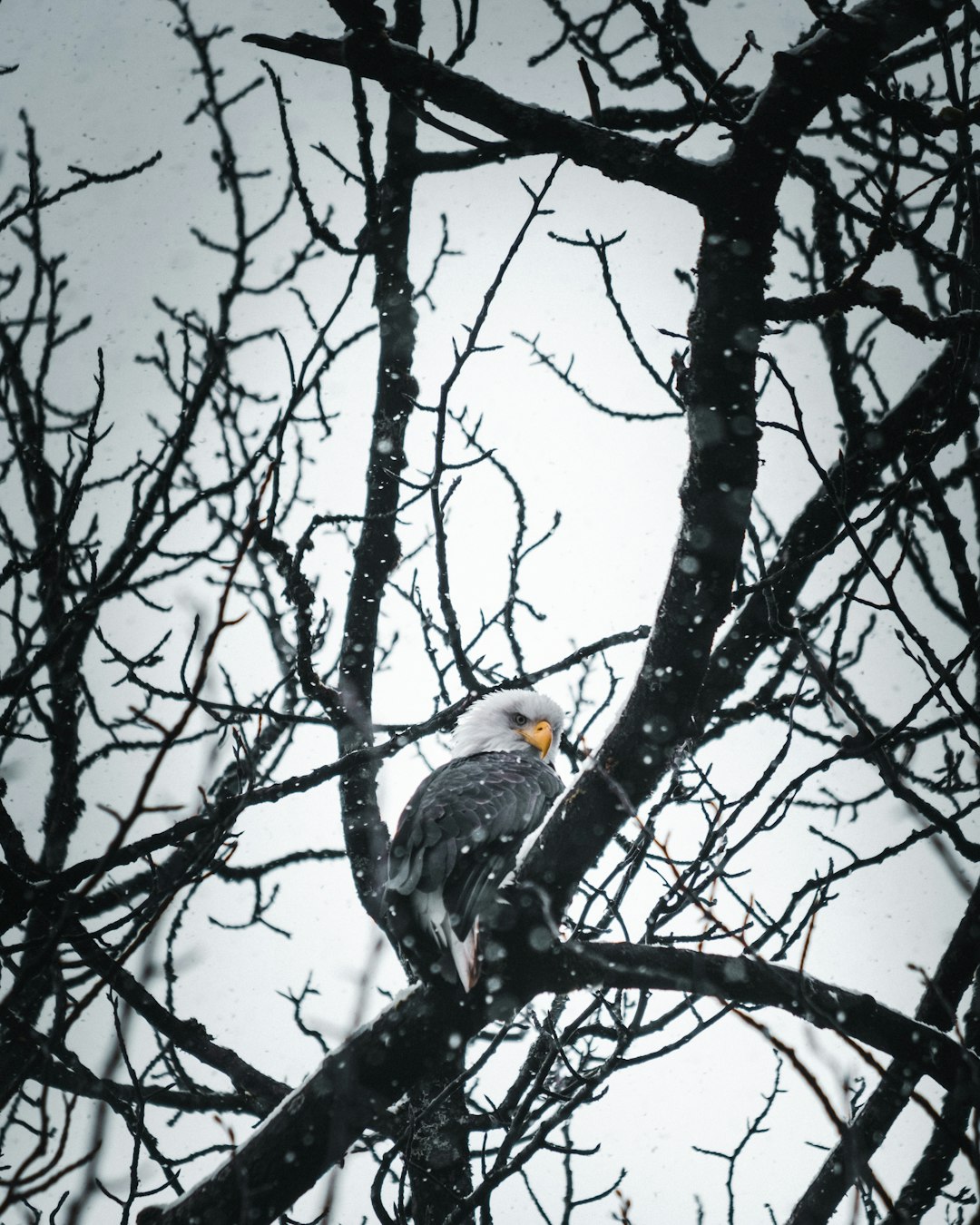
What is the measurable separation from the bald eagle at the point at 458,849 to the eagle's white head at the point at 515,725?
2.15 ft

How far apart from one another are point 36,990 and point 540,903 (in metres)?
2.12

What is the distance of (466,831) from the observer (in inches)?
131

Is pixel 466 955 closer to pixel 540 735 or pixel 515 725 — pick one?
pixel 540 735

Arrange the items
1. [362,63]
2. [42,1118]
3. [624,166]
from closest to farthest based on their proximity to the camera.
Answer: [42,1118] → [362,63] → [624,166]

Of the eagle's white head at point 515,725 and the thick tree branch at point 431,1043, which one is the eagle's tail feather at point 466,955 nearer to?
the thick tree branch at point 431,1043

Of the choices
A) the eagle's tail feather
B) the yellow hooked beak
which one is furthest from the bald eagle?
the yellow hooked beak

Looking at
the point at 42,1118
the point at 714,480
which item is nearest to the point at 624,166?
the point at 714,480

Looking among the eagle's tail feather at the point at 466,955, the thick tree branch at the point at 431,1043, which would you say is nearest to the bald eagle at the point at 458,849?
the eagle's tail feather at the point at 466,955

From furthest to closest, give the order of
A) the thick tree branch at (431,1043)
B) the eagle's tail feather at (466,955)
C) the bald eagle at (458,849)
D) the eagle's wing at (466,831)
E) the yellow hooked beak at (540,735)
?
the yellow hooked beak at (540,735), the eagle's wing at (466,831), the bald eagle at (458,849), the eagle's tail feather at (466,955), the thick tree branch at (431,1043)

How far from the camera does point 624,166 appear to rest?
212 centimetres

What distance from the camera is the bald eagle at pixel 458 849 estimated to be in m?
2.73

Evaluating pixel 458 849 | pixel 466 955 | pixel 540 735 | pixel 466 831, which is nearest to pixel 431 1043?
pixel 466 955

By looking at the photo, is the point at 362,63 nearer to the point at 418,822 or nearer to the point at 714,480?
the point at 714,480

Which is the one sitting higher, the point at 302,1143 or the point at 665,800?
the point at 665,800
